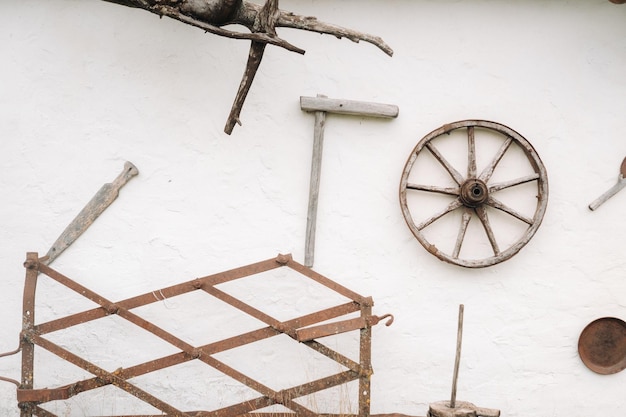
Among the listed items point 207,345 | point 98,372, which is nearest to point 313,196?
point 207,345

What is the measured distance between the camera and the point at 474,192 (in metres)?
4.38

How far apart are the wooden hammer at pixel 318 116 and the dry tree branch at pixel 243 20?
50 cm

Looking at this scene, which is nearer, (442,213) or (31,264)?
(31,264)

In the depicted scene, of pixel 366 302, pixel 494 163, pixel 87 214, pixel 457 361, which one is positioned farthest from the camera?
pixel 494 163

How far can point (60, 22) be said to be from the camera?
A: 440 cm

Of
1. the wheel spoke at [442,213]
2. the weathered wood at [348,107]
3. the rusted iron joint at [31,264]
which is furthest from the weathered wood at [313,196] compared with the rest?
the rusted iron joint at [31,264]

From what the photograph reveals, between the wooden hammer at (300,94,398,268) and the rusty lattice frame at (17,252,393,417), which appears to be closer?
the rusty lattice frame at (17,252,393,417)

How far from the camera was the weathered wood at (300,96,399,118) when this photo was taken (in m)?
4.39

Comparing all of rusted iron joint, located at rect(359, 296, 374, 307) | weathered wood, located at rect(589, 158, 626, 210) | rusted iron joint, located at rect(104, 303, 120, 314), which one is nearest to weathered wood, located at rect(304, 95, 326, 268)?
rusted iron joint, located at rect(359, 296, 374, 307)

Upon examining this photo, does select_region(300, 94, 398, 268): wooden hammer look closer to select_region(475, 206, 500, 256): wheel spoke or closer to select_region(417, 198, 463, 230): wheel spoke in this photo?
select_region(417, 198, 463, 230): wheel spoke

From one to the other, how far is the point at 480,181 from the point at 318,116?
1140 millimetres

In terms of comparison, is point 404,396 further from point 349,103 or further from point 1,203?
point 1,203

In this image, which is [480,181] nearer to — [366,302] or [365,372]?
[366,302]

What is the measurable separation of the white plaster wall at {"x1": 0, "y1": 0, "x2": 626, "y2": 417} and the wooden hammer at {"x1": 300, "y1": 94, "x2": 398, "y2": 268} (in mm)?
89
